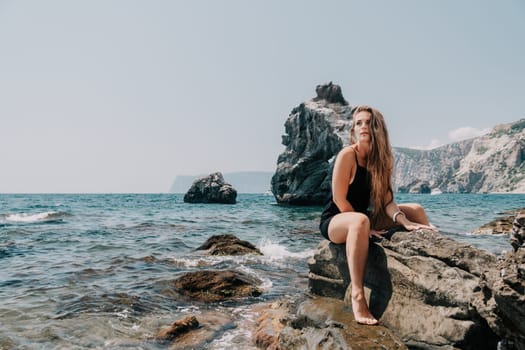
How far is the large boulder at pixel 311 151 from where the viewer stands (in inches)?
2539

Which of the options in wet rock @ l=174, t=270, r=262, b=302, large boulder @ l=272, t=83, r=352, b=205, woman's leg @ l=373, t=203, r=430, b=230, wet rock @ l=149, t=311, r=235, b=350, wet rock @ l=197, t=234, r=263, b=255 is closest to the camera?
woman's leg @ l=373, t=203, r=430, b=230

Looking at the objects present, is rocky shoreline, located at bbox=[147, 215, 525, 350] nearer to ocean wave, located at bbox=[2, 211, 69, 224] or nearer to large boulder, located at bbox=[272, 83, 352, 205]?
ocean wave, located at bbox=[2, 211, 69, 224]

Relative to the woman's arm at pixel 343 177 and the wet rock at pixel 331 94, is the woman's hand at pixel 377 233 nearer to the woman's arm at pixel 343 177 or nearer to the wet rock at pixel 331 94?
the woman's arm at pixel 343 177

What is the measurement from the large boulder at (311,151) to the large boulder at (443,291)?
55933 mm

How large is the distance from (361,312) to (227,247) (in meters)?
11.4

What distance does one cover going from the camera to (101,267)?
504 inches

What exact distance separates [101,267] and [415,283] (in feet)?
36.9

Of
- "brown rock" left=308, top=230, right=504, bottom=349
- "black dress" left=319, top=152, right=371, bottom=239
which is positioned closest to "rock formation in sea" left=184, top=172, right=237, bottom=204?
"black dress" left=319, top=152, right=371, bottom=239

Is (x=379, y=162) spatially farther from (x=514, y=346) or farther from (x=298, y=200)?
(x=298, y=200)

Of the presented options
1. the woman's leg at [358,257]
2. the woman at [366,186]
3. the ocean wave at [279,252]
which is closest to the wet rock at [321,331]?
the woman's leg at [358,257]

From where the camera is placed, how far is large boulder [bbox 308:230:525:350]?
11.8ft

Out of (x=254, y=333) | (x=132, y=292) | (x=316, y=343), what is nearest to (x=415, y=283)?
(x=316, y=343)

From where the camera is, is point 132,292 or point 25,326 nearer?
point 25,326

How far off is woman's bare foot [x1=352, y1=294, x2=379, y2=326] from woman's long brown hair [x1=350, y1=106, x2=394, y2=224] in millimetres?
1618
